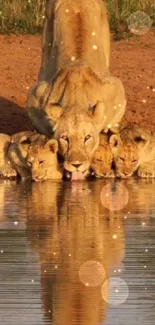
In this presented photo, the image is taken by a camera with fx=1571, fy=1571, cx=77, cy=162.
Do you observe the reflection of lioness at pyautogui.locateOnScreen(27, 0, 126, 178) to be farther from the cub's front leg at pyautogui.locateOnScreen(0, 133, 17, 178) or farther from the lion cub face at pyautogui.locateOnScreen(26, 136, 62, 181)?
the cub's front leg at pyautogui.locateOnScreen(0, 133, 17, 178)

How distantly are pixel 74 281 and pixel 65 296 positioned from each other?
0.41 m

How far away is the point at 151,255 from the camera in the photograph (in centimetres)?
974

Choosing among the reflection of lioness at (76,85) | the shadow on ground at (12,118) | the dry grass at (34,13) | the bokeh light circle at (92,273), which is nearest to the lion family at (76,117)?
the reflection of lioness at (76,85)

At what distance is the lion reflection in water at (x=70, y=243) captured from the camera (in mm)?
8281

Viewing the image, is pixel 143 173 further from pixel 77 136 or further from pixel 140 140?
pixel 77 136

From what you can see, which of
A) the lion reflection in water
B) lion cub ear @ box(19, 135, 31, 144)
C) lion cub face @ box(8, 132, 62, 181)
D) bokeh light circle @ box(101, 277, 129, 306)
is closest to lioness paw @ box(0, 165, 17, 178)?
lion cub face @ box(8, 132, 62, 181)

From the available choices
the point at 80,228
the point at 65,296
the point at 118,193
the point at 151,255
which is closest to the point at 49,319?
the point at 65,296

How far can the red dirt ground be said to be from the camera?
16953 mm

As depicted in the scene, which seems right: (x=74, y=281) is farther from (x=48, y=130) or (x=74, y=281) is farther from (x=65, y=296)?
(x=48, y=130)

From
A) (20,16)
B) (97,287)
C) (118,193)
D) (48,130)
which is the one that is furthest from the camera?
(20,16)

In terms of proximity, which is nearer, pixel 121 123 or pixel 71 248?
pixel 71 248

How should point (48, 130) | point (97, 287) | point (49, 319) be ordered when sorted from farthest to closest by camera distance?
point (48, 130) < point (97, 287) < point (49, 319)

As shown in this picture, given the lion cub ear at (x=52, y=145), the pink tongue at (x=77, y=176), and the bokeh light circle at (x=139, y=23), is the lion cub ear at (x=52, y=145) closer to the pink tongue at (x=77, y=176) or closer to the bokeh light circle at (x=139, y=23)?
the pink tongue at (x=77, y=176)

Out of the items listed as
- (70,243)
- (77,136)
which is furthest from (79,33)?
(70,243)
